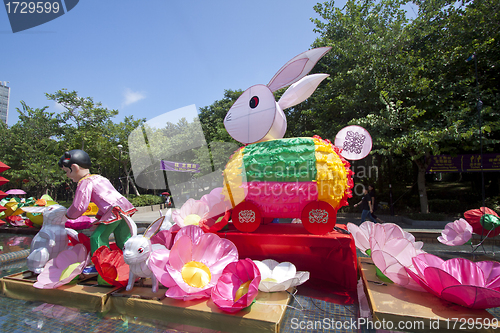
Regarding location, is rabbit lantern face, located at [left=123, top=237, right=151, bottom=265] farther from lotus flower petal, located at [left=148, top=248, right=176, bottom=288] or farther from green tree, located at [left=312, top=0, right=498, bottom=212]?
green tree, located at [left=312, top=0, right=498, bottom=212]

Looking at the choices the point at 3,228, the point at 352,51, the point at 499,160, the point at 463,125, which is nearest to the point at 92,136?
the point at 3,228

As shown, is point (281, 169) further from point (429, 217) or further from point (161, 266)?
point (429, 217)

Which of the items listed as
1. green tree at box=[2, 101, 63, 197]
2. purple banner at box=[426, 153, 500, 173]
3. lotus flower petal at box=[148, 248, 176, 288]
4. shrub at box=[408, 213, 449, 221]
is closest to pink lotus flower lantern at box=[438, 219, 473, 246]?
lotus flower petal at box=[148, 248, 176, 288]

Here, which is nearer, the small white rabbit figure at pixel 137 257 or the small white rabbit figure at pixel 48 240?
the small white rabbit figure at pixel 137 257

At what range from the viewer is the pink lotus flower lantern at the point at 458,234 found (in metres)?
4.13

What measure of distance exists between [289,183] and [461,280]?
179 centimetres

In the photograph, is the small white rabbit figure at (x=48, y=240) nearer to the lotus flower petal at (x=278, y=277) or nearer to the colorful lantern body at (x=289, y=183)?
the colorful lantern body at (x=289, y=183)

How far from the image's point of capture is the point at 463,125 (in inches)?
333

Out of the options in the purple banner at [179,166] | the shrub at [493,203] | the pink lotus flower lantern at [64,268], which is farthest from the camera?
the shrub at [493,203]

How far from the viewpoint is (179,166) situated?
20.1 ft

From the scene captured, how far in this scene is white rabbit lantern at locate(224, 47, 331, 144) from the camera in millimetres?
3496

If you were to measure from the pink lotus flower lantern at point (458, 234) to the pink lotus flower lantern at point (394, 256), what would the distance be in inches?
85.8

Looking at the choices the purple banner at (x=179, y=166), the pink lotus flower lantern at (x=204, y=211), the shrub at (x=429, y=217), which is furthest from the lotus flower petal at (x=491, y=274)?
the shrub at (x=429, y=217)

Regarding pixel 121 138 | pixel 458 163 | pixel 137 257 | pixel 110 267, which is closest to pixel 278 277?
pixel 137 257
